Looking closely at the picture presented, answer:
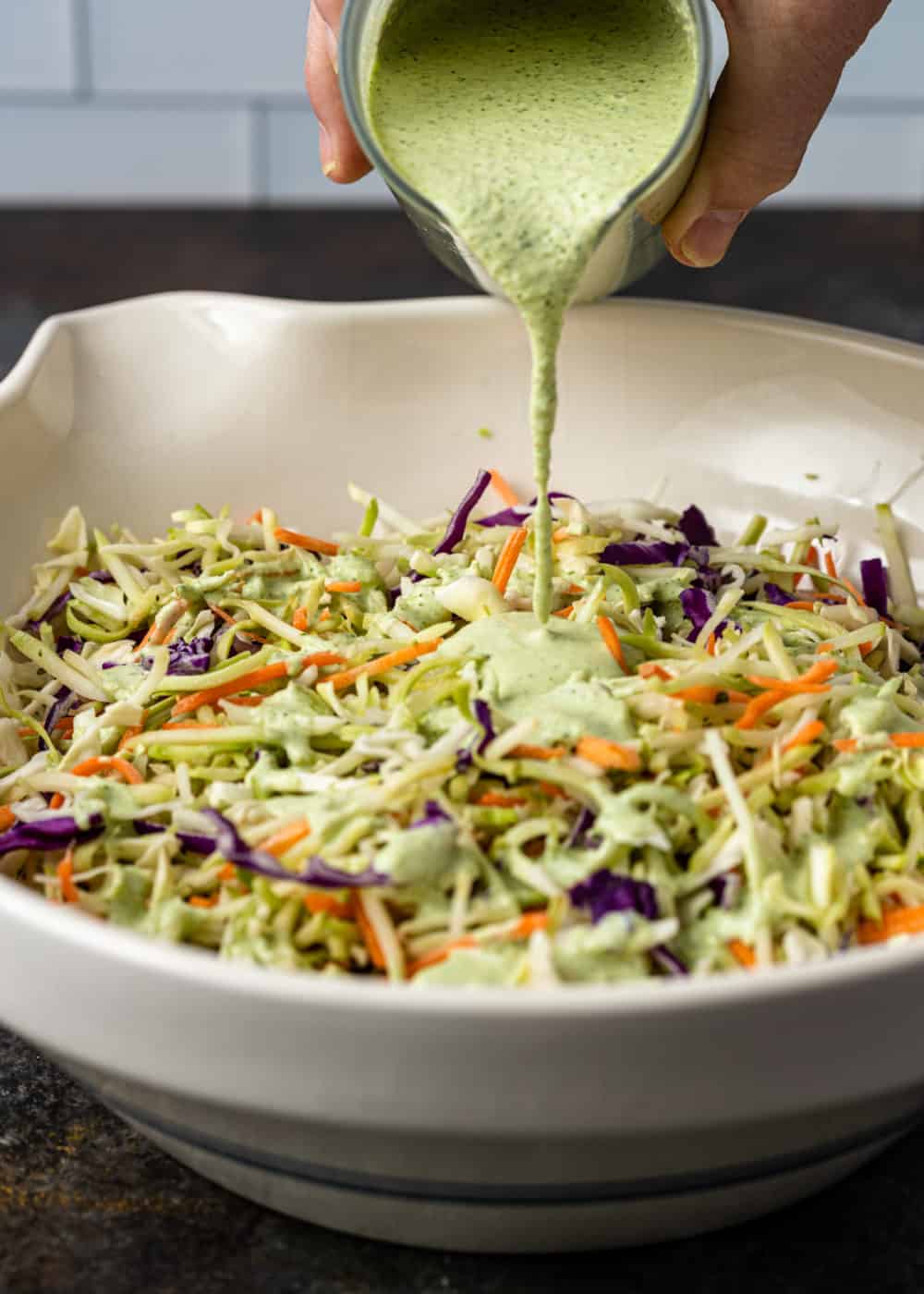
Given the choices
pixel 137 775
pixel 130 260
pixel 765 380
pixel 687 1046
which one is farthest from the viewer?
pixel 130 260

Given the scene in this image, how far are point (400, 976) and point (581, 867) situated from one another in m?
0.18

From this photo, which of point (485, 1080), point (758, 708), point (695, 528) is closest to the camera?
point (485, 1080)

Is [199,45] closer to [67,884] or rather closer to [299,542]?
[299,542]

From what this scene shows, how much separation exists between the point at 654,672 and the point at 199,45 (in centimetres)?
355

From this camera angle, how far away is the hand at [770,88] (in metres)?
1.62

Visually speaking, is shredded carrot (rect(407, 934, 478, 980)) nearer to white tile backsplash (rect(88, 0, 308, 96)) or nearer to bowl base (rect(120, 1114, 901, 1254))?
bowl base (rect(120, 1114, 901, 1254))

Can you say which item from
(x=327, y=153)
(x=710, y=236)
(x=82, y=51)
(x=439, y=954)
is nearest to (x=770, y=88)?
(x=710, y=236)

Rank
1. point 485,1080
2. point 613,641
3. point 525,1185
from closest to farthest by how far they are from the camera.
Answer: point 485,1080
point 525,1185
point 613,641

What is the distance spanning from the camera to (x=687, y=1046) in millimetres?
920

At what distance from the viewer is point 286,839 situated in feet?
4.10

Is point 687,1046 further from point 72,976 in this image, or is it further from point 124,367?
point 124,367

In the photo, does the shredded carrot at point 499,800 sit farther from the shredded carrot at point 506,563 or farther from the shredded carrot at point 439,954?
the shredded carrot at point 506,563

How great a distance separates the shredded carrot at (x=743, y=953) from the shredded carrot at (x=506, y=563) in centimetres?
58

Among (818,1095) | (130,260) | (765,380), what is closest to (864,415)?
(765,380)
